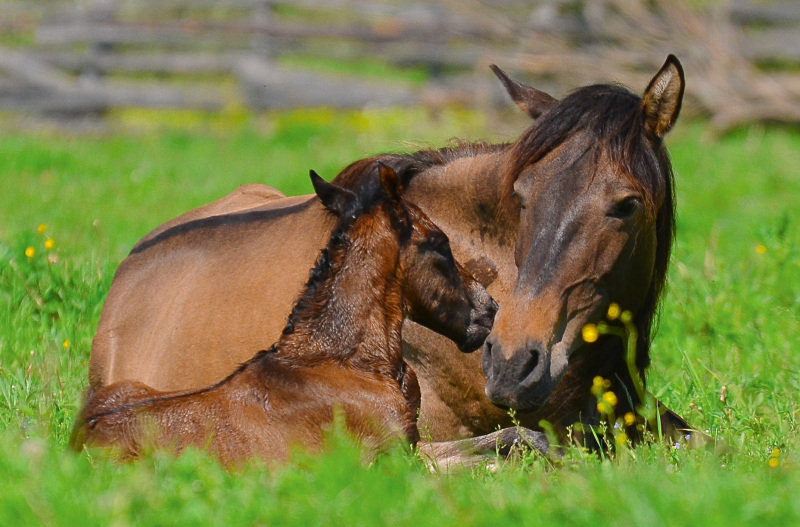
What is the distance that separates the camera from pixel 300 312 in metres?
4.12

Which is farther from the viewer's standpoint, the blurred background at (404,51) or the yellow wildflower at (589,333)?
the blurred background at (404,51)

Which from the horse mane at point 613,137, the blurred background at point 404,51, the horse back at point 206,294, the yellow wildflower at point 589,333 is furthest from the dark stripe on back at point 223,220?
the blurred background at point 404,51

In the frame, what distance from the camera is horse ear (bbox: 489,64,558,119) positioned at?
4594 millimetres

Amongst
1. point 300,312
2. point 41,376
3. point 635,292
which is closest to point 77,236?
point 41,376

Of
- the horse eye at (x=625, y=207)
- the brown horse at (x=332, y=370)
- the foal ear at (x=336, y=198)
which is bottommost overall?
the brown horse at (x=332, y=370)

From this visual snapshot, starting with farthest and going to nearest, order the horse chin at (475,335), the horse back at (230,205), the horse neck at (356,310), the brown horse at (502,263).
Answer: the horse back at (230,205), the horse chin at (475,335), the horse neck at (356,310), the brown horse at (502,263)

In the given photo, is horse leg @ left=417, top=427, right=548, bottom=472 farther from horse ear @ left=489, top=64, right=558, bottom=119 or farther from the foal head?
horse ear @ left=489, top=64, right=558, bottom=119

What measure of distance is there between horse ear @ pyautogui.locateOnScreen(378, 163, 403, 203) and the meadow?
100 centimetres

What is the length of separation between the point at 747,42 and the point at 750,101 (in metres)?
1.14

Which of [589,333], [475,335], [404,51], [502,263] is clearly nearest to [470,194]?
[502,263]

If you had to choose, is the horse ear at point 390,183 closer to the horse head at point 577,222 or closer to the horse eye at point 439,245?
the horse eye at point 439,245

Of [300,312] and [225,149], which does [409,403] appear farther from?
[225,149]

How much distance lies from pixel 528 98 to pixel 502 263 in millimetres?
734

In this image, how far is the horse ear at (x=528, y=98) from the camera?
15.1 ft
